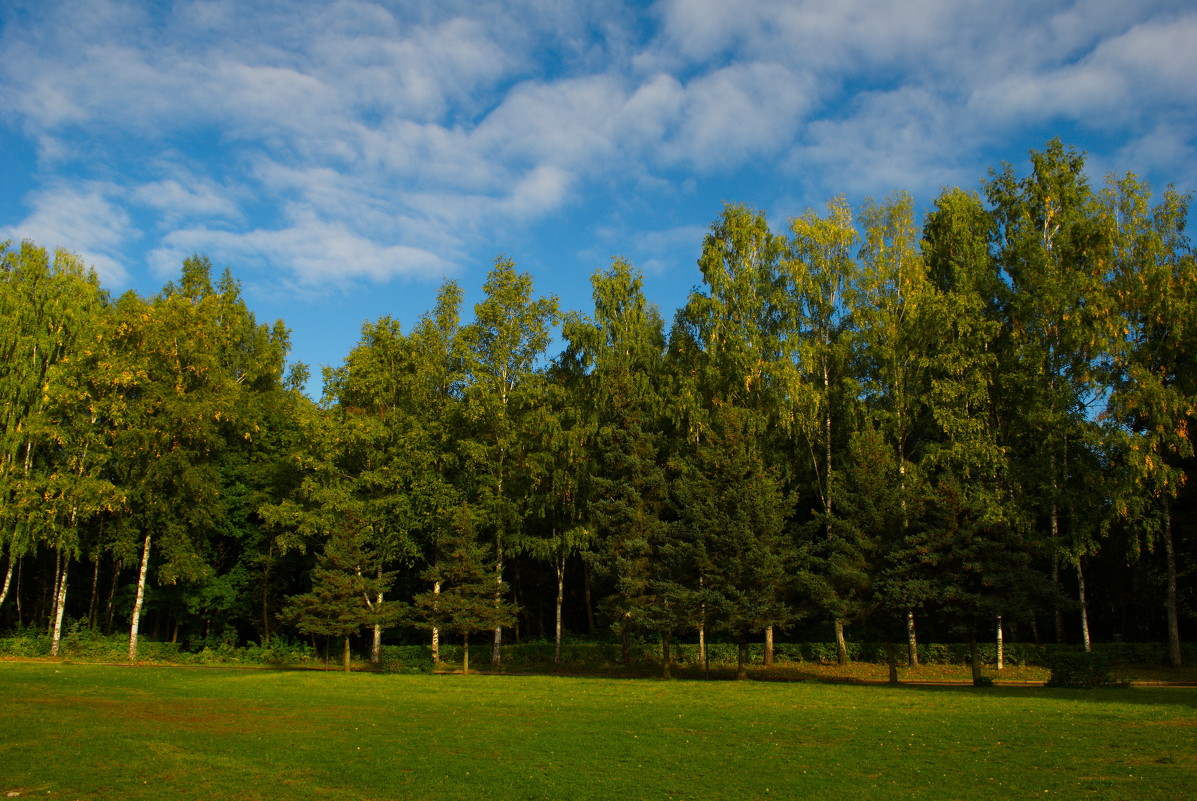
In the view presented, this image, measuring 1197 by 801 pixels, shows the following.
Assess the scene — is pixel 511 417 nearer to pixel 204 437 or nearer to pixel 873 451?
pixel 204 437

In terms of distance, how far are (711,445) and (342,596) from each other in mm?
18908

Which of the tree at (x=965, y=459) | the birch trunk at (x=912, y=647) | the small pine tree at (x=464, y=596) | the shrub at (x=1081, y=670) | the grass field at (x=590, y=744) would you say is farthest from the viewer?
the small pine tree at (x=464, y=596)

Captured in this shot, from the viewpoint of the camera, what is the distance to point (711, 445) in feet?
117

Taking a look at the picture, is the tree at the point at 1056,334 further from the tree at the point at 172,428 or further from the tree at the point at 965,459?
the tree at the point at 172,428

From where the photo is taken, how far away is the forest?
106ft

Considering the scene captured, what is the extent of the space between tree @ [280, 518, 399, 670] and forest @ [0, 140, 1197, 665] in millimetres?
171

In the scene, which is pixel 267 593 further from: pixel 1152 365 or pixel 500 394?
pixel 1152 365

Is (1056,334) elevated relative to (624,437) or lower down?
elevated

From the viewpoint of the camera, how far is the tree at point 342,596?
36812mm

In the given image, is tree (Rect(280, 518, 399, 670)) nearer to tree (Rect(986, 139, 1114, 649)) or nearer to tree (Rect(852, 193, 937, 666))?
tree (Rect(852, 193, 937, 666))

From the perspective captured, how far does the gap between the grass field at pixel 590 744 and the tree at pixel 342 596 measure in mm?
11060

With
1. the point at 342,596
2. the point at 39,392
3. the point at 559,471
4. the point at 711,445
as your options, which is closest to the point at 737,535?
the point at 711,445

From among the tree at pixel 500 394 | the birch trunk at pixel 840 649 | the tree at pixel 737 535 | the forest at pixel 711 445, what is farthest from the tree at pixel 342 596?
the birch trunk at pixel 840 649

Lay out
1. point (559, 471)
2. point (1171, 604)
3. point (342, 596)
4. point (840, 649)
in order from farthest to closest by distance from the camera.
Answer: point (559, 471) → point (342, 596) → point (840, 649) → point (1171, 604)
